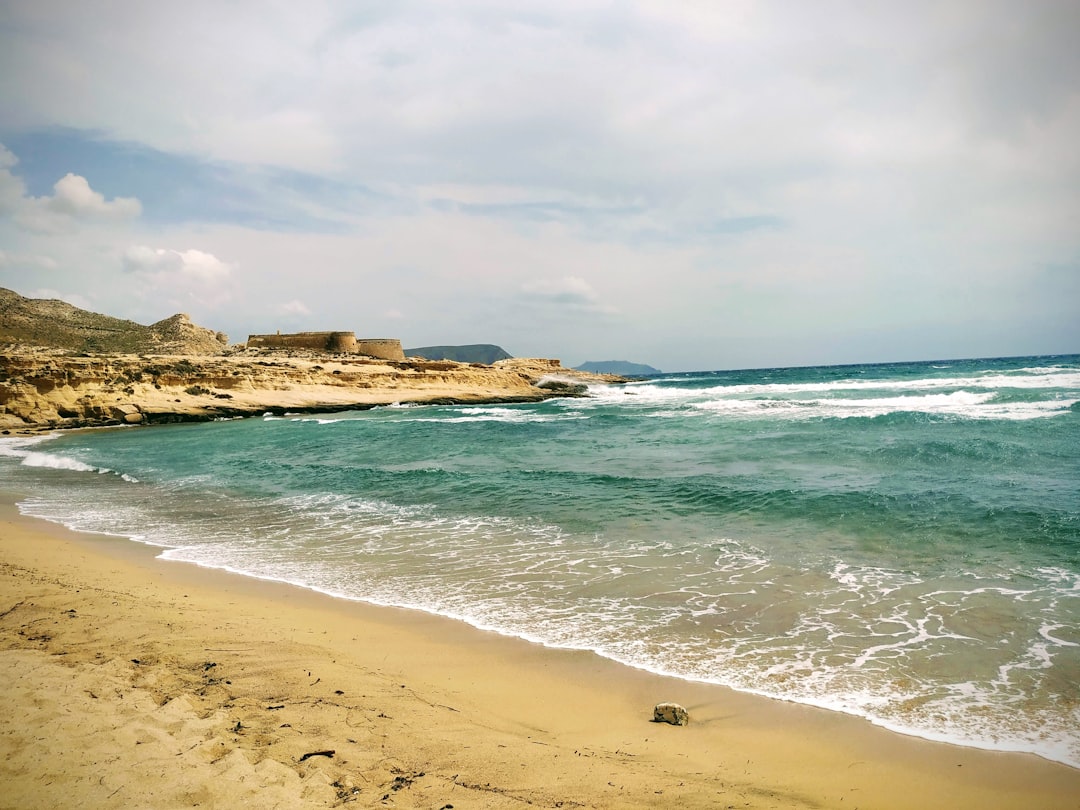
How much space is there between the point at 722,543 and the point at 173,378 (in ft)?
112

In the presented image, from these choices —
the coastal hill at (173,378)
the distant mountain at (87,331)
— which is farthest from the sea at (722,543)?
the distant mountain at (87,331)

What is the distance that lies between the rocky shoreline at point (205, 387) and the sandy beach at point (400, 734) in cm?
2937

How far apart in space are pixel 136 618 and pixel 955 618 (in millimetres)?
7216

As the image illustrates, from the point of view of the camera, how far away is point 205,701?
344 centimetres

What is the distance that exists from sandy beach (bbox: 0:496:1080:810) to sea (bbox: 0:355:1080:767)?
0.37 meters

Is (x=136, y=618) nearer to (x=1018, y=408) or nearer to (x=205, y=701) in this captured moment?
(x=205, y=701)

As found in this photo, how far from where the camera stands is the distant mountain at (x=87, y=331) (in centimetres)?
4288

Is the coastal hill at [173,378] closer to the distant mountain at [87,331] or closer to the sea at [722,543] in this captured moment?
the distant mountain at [87,331]

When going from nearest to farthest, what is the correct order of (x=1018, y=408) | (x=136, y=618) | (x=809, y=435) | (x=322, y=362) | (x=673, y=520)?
Result: 1. (x=136, y=618)
2. (x=673, y=520)
3. (x=809, y=435)
4. (x=1018, y=408)
5. (x=322, y=362)

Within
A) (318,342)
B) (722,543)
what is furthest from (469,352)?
(722,543)

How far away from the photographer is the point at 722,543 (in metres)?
7.55

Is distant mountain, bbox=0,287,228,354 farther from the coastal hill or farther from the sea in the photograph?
the sea

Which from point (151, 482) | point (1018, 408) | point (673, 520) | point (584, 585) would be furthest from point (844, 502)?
point (1018, 408)

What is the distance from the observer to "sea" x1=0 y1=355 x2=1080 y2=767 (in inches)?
170
